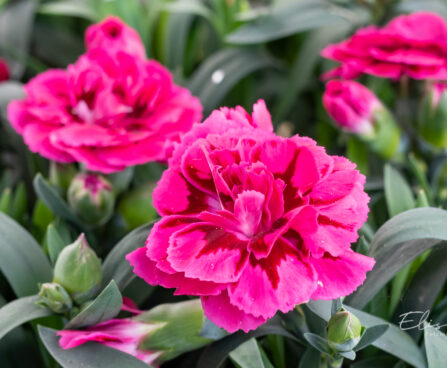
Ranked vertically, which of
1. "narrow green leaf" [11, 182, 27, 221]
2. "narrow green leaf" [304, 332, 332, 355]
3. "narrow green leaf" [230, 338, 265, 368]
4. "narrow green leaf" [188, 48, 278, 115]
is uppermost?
"narrow green leaf" [188, 48, 278, 115]

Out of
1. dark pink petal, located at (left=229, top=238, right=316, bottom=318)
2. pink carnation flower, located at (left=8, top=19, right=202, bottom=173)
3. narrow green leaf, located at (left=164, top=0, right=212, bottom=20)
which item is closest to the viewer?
dark pink petal, located at (left=229, top=238, right=316, bottom=318)

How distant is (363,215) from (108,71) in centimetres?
39

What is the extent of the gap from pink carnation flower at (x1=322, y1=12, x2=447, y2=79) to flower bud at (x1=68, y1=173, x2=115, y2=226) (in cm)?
35

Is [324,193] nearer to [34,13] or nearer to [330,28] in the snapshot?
[330,28]

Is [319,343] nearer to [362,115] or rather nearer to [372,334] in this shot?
[372,334]

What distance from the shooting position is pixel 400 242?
0.52m

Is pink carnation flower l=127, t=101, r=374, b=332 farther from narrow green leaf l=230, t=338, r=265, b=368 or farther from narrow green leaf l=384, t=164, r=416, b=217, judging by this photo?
narrow green leaf l=384, t=164, r=416, b=217

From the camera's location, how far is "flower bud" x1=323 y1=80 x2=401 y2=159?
29.0 inches

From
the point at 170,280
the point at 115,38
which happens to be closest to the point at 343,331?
the point at 170,280

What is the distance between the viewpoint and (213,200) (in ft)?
1.53

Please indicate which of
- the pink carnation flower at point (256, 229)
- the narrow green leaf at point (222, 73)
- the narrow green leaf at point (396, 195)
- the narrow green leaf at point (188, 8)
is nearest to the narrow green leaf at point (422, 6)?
the narrow green leaf at point (222, 73)

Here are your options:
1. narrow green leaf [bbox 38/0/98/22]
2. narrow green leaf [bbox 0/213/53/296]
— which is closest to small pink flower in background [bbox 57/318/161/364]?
narrow green leaf [bbox 0/213/53/296]

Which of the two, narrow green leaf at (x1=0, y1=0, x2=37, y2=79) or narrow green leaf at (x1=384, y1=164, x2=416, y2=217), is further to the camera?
narrow green leaf at (x1=0, y1=0, x2=37, y2=79)

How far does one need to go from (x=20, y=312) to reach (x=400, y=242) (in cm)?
36
